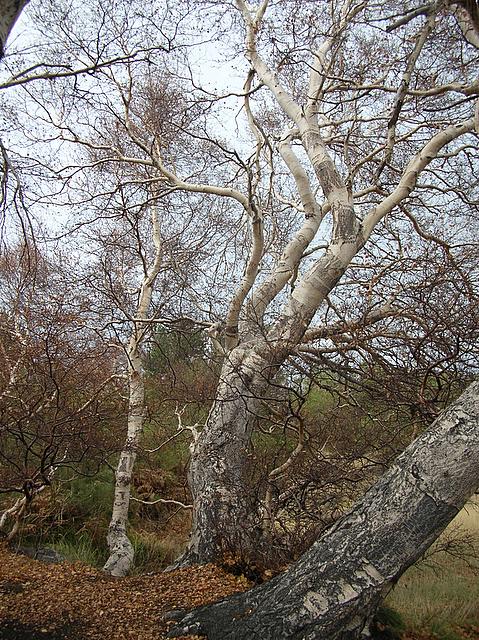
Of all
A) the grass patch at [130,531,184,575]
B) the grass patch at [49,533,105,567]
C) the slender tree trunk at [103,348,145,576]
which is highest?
the slender tree trunk at [103,348,145,576]

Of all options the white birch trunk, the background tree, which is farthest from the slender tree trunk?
the background tree

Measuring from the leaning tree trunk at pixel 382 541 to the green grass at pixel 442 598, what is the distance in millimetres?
1861

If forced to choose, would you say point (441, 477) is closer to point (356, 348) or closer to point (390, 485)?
point (390, 485)

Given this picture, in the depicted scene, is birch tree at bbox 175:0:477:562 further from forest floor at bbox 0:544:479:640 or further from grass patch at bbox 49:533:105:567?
grass patch at bbox 49:533:105:567

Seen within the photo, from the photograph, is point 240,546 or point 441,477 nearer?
point 441,477

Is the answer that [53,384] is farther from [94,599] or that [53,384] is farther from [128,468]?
[94,599]

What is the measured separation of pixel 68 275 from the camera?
9.26 metres

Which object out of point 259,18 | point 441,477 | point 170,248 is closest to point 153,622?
point 441,477

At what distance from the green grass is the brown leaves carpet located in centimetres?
173

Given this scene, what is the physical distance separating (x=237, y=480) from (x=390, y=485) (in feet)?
6.58

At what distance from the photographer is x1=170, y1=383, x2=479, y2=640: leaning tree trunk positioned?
2.32 metres

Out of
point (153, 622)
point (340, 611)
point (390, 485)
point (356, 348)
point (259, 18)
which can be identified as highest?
point (259, 18)

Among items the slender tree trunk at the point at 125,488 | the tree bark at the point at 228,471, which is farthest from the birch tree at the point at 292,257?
the slender tree trunk at the point at 125,488

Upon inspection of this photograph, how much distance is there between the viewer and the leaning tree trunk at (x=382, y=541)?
2320 mm
